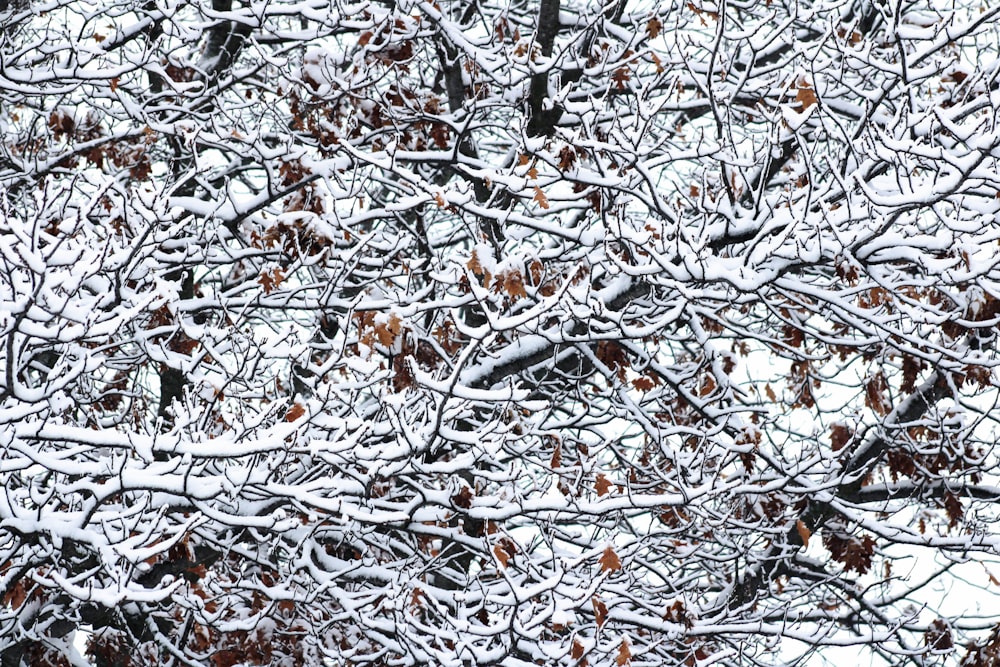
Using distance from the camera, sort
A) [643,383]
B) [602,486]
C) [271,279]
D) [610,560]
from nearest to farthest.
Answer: [610,560]
[602,486]
[271,279]
[643,383]

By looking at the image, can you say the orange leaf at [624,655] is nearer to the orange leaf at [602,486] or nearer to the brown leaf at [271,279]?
the orange leaf at [602,486]

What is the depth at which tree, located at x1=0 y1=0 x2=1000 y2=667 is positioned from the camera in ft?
15.0

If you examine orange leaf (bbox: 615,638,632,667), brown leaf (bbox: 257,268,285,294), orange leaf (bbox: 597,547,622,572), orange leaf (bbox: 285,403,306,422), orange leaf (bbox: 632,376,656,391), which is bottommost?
orange leaf (bbox: 615,638,632,667)

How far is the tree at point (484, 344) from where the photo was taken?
180 inches

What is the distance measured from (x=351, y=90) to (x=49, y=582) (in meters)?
3.03

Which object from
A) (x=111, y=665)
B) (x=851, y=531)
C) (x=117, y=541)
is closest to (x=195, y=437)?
(x=117, y=541)

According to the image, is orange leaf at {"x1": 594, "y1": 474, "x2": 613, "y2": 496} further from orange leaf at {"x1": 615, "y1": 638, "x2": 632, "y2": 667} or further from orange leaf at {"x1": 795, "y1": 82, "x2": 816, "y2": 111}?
orange leaf at {"x1": 795, "y1": 82, "x2": 816, "y2": 111}

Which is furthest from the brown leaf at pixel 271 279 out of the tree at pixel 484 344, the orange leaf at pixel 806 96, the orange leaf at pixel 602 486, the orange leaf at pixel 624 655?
the orange leaf at pixel 806 96

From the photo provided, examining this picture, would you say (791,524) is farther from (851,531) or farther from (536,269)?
(536,269)

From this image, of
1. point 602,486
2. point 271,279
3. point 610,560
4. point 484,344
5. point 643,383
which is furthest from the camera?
point 643,383

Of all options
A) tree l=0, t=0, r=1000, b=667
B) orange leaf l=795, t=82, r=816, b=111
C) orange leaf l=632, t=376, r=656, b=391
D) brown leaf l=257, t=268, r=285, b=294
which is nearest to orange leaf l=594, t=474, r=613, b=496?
tree l=0, t=0, r=1000, b=667

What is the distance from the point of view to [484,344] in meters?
4.40

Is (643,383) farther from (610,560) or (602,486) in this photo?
(610,560)

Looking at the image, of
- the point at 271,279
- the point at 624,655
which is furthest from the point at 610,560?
the point at 271,279
